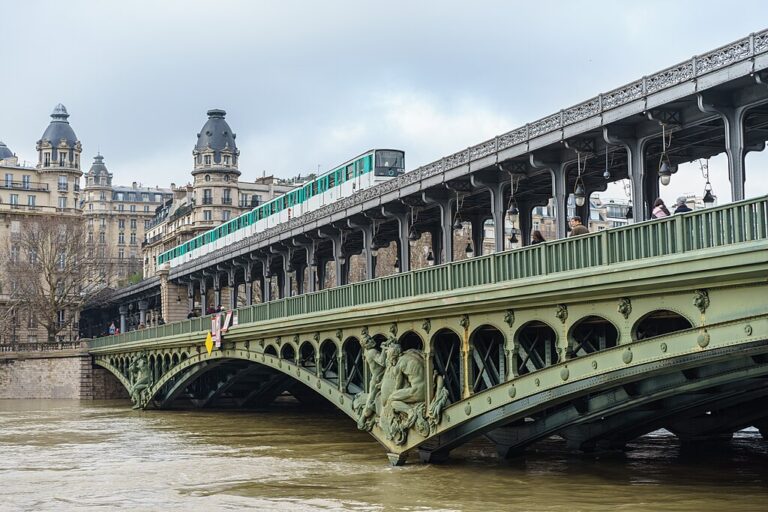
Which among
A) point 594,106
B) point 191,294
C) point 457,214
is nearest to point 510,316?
point 594,106

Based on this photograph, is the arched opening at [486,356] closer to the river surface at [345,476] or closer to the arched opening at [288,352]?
the river surface at [345,476]

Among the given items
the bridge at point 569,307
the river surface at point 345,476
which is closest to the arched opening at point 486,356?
the bridge at point 569,307

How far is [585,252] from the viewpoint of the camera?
974 inches

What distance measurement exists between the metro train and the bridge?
7.83 m

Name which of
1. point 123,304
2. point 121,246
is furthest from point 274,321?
point 121,246

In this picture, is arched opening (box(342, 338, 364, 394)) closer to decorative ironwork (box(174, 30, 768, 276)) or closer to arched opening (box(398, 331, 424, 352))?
arched opening (box(398, 331, 424, 352))

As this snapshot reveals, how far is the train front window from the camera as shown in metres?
59.2

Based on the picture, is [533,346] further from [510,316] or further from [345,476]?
[345,476]

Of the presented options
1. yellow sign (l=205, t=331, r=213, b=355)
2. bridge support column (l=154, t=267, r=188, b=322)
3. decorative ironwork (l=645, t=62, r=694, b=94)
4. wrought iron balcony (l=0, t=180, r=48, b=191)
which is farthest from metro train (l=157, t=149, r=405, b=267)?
wrought iron balcony (l=0, t=180, r=48, b=191)

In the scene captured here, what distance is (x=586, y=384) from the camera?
82.0 feet

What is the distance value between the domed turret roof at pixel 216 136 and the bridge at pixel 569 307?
283ft

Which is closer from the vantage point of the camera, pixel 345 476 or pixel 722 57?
pixel 722 57

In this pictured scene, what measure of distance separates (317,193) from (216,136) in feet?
231

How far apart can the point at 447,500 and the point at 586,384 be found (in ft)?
16.8
